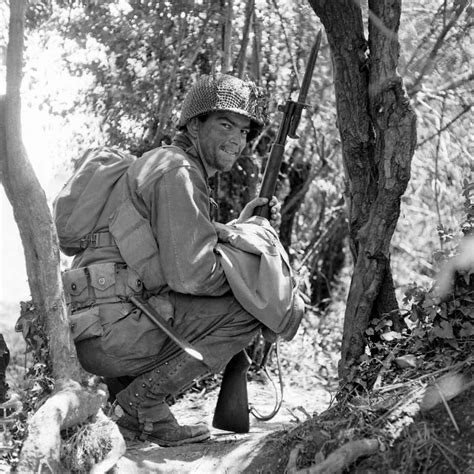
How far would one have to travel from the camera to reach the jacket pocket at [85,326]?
13.4 feet

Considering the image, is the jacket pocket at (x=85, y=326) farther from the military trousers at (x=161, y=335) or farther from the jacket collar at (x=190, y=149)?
the jacket collar at (x=190, y=149)

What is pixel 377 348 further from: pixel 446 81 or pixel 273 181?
pixel 446 81

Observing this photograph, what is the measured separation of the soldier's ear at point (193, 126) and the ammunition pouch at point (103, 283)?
0.81 meters

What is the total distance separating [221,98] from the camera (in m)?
4.34

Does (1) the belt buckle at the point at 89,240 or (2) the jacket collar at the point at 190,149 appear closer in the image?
(1) the belt buckle at the point at 89,240

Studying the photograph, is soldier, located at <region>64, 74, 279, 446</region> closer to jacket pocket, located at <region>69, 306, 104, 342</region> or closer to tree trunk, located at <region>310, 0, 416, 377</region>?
jacket pocket, located at <region>69, 306, 104, 342</region>

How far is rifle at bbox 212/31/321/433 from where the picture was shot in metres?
4.54

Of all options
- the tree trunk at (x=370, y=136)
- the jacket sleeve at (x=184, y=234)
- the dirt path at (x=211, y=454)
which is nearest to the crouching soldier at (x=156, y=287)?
the jacket sleeve at (x=184, y=234)

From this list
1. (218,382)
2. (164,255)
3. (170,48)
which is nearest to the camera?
(164,255)

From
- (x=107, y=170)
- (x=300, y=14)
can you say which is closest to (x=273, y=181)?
(x=107, y=170)

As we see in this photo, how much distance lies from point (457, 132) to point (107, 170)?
3.93m

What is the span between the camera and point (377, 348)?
4.21 metres

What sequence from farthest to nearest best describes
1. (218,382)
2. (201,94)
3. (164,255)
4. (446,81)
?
(446,81) → (218,382) → (201,94) → (164,255)

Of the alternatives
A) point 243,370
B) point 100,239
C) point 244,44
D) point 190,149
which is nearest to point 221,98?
point 190,149
